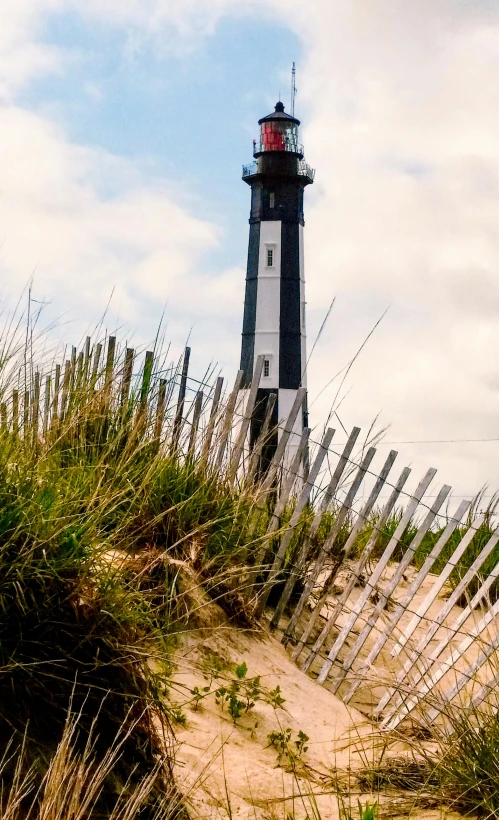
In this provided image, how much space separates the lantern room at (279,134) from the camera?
23.8 m

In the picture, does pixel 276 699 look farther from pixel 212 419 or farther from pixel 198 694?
pixel 212 419

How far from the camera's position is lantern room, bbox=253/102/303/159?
23781 millimetres

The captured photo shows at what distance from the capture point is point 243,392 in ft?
18.0

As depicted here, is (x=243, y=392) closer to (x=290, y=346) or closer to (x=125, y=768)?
(x=125, y=768)

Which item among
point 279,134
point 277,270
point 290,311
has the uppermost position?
point 279,134

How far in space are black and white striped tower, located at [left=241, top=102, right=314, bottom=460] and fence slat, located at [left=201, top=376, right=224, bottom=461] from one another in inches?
609

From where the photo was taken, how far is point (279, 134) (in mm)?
24016

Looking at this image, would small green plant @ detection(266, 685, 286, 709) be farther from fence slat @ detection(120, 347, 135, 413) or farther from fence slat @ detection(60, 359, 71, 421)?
fence slat @ detection(60, 359, 71, 421)

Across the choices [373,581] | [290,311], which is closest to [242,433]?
[373,581]

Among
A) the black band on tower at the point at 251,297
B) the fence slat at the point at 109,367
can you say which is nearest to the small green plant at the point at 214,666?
the fence slat at the point at 109,367

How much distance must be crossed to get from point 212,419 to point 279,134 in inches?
792

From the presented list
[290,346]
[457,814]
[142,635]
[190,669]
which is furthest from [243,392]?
[290,346]

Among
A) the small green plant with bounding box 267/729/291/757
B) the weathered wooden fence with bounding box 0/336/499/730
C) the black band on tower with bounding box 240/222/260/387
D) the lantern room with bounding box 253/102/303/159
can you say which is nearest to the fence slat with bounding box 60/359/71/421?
the weathered wooden fence with bounding box 0/336/499/730

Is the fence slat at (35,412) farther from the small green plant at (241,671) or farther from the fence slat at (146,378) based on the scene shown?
the small green plant at (241,671)
